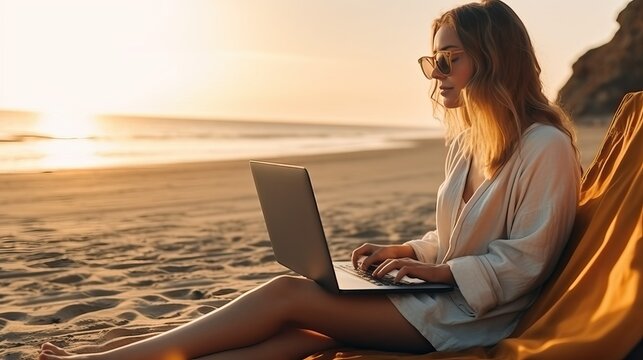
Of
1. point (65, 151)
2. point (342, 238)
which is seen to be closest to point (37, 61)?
point (65, 151)

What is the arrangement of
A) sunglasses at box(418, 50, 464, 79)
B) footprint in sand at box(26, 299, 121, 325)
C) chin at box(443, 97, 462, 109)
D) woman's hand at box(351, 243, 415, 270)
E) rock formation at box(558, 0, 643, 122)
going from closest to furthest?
sunglasses at box(418, 50, 464, 79)
chin at box(443, 97, 462, 109)
woman's hand at box(351, 243, 415, 270)
footprint in sand at box(26, 299, 121, 325)
rock formation at box(558, 0, 643, 122)

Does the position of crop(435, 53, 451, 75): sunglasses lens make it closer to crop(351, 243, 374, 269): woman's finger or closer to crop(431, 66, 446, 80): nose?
crop(431, 66, 446, 80): nose

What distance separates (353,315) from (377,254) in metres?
0.43

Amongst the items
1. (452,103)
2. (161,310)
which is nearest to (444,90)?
(452,103)

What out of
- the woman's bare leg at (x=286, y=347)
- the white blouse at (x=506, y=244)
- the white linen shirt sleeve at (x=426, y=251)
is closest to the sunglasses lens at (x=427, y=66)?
the white blouse at (x=506, y=244)

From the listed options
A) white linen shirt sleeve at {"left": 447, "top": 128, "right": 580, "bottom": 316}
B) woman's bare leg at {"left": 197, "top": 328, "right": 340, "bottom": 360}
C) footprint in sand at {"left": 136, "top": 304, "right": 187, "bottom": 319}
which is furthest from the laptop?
footprint in sand at {"left": 136, "top": 304, "right": 187, "bottom": 319}

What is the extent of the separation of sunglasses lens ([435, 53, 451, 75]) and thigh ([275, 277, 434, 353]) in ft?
2.80

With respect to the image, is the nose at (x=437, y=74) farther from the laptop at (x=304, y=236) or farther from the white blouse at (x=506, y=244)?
the laptop at (x=304, y=236)

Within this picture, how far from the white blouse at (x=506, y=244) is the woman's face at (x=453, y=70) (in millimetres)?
323

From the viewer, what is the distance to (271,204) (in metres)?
3.34

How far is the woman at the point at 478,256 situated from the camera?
9.60 ft

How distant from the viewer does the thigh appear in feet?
9.77

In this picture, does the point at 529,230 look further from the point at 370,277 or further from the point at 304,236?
the point at 304,236

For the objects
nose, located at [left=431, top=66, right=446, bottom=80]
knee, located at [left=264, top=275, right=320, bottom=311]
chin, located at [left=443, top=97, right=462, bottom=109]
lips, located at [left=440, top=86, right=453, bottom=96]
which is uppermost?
nose, located at [left=431, top=66, right=446, bottom=80]
